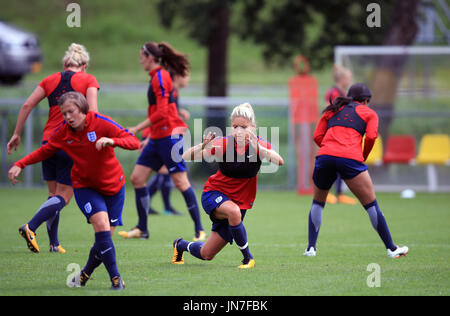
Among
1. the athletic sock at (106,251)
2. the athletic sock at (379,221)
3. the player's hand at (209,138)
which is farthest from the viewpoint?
the athletic sock at (379,221)

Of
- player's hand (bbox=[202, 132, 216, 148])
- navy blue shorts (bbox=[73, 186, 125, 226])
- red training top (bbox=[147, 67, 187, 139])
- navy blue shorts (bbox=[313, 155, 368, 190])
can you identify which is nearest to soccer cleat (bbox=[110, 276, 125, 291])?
navy blue shorts (bbox=[73, 186, 125, 226])

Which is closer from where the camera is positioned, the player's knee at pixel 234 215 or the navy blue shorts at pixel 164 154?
the player's knee at pixel 234 215

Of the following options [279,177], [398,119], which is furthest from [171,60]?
[398,119]

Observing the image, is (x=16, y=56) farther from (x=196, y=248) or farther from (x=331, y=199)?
(x=196, y=248)

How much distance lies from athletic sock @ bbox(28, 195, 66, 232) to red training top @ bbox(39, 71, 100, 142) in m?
0.67

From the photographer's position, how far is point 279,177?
18.4 m

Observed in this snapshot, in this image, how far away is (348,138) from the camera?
8195 mm

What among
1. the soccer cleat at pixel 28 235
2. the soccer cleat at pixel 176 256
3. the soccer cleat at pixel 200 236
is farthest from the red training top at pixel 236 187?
the soccer cleat at pixel 200 236

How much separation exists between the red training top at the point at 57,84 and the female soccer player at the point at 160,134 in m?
1.40

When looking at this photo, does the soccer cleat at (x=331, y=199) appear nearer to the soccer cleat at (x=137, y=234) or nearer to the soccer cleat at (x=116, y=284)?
the soccer cleat at (x=137, y=234)

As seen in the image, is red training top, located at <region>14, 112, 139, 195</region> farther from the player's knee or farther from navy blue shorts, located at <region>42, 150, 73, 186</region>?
navy blue shorts, located at <region>42, 150, 73, 186</region>

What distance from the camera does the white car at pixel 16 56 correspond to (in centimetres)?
2558

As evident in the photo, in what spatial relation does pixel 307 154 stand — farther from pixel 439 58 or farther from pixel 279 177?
pixel 439 58

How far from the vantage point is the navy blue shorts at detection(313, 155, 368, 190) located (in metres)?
8.06
